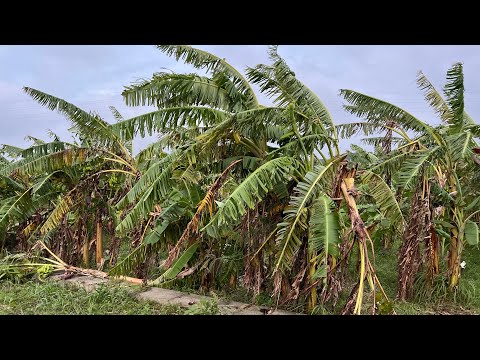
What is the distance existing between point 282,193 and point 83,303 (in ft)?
10.7

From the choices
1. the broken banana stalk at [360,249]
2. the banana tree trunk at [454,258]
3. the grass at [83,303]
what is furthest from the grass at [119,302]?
the broken banana stalk at [360,249]

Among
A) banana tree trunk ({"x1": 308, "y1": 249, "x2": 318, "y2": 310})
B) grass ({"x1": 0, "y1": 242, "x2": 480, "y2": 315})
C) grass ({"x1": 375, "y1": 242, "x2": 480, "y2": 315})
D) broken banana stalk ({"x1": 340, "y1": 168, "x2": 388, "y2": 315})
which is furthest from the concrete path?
grass ({"x1": 375, "y1": 242, "x2": 480, "y2": 315})

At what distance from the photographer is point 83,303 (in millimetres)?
6191

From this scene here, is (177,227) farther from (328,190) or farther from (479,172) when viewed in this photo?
(479,172)

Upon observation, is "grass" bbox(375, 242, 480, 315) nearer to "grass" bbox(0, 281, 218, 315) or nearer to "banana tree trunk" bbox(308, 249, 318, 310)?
"banana tree trunk" bbox(308, 249, 318, 310)

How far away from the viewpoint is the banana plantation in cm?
518

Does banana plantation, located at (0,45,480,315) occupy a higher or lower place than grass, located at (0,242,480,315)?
higher

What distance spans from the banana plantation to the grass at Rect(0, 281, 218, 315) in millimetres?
531

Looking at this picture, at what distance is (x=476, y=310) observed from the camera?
21.9ft

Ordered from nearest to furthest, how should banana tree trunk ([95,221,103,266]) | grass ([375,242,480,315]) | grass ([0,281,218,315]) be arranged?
grass ([0,281,218,315]), grass ([375,242,480,315]), banana tree trunk ([95,221,103,266])

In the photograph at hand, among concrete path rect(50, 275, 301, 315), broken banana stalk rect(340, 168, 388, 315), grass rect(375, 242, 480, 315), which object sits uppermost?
broken banana stalk rect(340, 168, 388, 315)

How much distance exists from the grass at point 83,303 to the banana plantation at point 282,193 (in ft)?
1.74

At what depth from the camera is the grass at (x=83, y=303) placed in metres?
5.82

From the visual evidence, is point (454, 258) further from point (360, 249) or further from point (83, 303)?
point (83, 303)
